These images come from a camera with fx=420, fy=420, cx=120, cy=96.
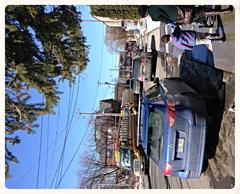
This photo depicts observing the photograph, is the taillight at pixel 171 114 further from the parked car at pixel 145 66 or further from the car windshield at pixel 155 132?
the parked car at pixel 145 66

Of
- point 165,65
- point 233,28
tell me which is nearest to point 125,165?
point 165,65

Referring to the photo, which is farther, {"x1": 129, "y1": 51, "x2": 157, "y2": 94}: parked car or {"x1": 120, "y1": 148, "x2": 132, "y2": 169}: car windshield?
{"x1": 120, "y1": 148, "x2": 132, "y2": 169}: car windshield

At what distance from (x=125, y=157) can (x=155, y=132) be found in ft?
12.1

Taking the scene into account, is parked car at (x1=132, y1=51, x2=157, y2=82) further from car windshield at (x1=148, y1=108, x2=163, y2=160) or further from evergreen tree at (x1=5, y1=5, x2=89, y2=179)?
evergreen tree at (x1=5, y1=5, x2=89, y2=179)

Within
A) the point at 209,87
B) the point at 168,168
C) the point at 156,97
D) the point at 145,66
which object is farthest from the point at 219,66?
the point at 145,66

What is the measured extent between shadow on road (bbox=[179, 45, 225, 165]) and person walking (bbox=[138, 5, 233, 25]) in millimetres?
780

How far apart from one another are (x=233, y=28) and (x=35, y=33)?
5.12 ft

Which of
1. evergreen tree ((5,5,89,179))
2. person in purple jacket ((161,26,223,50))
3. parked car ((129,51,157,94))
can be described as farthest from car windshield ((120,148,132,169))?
evergreen tree ((5,5,89,179))

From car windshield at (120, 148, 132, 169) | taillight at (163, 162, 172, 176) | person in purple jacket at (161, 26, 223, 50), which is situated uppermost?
person in purple jacket at (161, 26, 223, 50)

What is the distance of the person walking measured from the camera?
3.25 metres

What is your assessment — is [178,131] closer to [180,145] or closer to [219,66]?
[180,145]

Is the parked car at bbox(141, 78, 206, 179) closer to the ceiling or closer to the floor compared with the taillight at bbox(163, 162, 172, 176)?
closer to the ceiling
